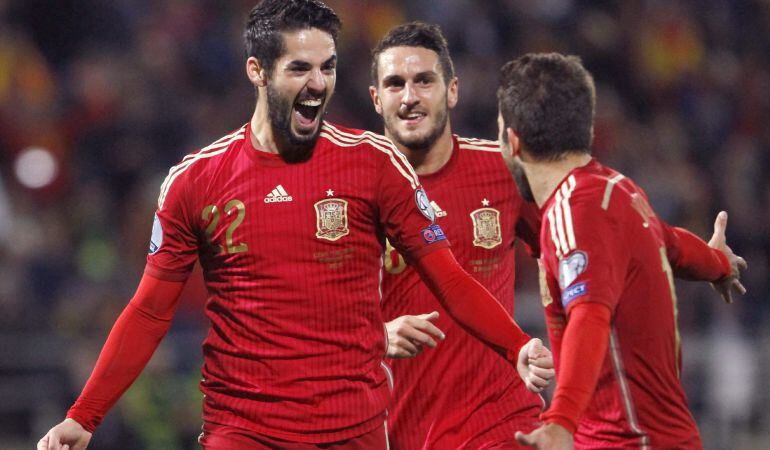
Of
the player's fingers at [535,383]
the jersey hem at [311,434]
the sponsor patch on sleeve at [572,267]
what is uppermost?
the sponsor patch on sleeve at [572,267]

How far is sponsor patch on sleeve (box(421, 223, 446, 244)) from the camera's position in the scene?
4320 mm

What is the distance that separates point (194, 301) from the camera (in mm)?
8750

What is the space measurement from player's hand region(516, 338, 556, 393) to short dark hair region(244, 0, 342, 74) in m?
1.34

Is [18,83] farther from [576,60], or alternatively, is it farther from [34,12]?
[576,60]

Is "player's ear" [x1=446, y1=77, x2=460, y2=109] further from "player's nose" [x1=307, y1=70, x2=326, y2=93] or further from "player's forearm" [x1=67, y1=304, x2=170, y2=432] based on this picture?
"player's forearm" [x1=67, y1=304, x2=170, y2=432]

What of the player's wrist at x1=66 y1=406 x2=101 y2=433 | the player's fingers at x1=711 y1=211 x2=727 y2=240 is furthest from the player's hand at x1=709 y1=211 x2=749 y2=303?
the player's wrist at x1=66 y1=406 x2=101 y2=433

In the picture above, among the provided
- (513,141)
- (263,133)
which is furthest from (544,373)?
(263,133)

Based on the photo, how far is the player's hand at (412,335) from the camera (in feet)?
14.5

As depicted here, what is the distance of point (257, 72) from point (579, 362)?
5.90ft

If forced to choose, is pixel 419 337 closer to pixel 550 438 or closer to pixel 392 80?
pixel 550 438

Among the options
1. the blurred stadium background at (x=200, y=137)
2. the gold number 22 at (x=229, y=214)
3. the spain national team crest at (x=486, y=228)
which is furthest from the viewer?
the blurred stadium background at (x=200, y=137)

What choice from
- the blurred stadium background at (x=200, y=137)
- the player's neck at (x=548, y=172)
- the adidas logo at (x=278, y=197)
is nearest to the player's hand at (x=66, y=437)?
the adidas logo at (x=278, y=197)

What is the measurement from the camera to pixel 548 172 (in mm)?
3775

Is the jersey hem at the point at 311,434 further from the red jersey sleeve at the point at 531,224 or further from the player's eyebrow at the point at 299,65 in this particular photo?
the player's eyebrow at the point at 299,65
